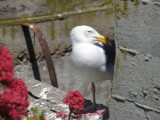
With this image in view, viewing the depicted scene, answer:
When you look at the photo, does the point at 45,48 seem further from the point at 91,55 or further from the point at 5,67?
the point at 5,67

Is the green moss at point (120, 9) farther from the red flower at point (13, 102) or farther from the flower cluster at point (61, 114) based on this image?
the flower cluster at point (61, 114)

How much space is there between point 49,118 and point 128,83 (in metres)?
0.73

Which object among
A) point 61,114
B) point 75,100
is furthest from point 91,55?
point 75,100

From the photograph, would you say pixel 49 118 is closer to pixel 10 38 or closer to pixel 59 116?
pixel 59 116

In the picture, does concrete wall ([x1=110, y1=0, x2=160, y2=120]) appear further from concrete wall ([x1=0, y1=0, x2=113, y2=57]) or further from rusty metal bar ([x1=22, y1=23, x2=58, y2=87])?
concrete wall ([x1=0, y1=0, x2=113, y2=57])

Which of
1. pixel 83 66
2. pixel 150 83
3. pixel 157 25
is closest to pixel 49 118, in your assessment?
pixel 83 66

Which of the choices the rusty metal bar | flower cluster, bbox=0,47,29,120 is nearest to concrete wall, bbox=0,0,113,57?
the rusty metal bar

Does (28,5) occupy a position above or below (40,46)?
above

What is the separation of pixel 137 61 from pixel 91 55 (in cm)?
106

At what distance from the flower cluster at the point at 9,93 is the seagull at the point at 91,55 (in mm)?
1576

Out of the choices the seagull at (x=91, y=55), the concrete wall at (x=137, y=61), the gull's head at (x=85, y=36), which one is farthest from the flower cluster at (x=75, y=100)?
the gull's head at (x=85, y=36)

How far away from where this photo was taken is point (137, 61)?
2447 mm

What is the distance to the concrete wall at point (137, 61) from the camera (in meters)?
2.33

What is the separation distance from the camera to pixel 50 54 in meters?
4.31
